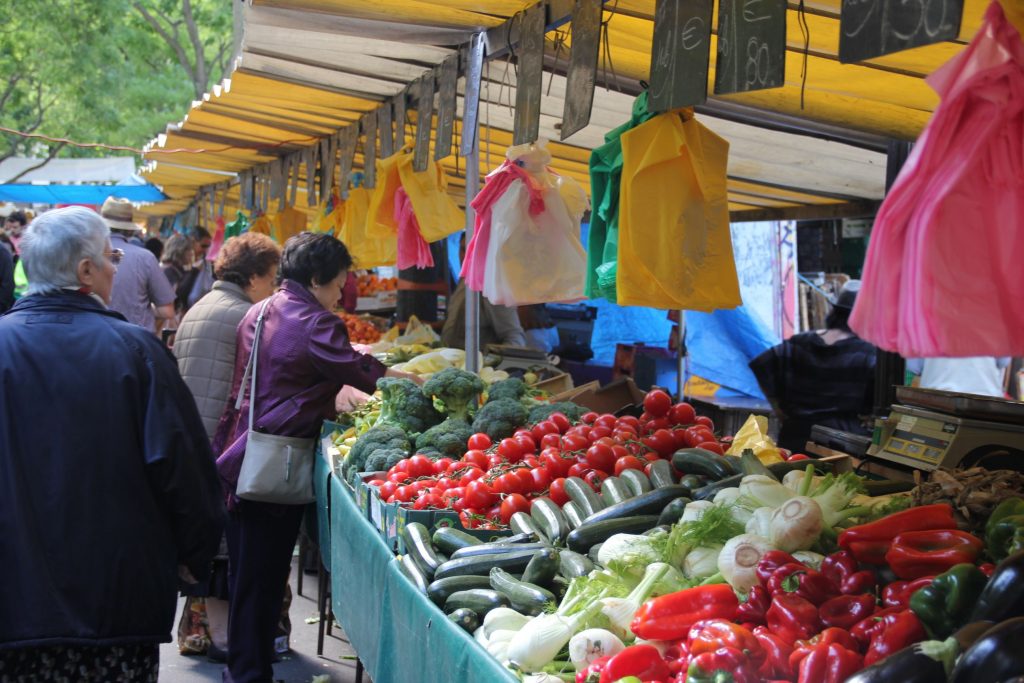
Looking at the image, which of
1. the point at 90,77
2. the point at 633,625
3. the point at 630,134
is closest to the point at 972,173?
the point at 633,625

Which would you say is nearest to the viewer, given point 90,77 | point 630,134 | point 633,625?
point 633,625

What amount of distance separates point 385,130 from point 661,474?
4.75m

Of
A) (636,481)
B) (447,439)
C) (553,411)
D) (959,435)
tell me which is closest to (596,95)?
(553,411)

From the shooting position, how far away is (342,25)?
534 centimetres

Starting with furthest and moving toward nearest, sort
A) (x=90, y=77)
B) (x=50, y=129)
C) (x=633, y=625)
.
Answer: (x=50, y=129) → (x=90, y=77) → (x=633, y=625)

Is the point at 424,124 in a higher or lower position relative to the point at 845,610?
higher

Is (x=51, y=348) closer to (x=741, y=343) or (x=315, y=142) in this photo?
(x=315, y=142)

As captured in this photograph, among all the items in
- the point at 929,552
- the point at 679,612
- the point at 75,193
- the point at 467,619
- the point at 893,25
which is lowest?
the point at 467,619

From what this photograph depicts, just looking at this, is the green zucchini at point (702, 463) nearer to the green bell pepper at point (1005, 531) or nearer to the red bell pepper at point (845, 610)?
the green bell pepper at point (1005, 531)

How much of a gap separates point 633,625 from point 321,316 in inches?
Answer: 132

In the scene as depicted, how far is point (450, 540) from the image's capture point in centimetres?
386

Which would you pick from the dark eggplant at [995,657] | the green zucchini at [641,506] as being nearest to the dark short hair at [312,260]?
the green zucchini at [641,506]

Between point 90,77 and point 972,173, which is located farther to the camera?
point 90,77

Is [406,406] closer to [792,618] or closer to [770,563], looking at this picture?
[770,563]
